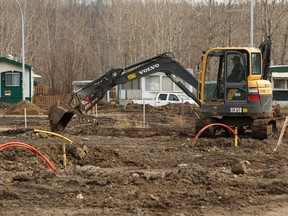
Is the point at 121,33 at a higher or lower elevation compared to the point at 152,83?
higher

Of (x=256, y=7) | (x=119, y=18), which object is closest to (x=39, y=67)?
(x=119, y=18)

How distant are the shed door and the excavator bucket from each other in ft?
94.4

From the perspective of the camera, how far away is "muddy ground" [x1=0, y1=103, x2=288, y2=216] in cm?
949

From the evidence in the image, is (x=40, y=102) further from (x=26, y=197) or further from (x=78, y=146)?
(x=26, y=197)

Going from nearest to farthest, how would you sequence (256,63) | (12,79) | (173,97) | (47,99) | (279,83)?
(256,63) → (279,83) → (173,97) → (12,79) → (47,99)

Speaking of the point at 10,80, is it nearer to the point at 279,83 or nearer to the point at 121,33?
the point at 279,83

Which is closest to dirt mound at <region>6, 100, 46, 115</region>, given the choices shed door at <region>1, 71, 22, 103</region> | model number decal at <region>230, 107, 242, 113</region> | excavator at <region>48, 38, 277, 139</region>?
shed door at <region>1, 71, 22, 103</region>

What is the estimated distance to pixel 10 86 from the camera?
165 feet

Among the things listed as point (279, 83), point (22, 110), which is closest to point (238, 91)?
point (22, 110)

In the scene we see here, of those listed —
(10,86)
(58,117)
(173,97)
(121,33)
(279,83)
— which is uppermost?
(121,33)

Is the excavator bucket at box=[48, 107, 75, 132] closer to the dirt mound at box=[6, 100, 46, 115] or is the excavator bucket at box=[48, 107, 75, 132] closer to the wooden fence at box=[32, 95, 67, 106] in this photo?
the dirt mound at box=[6, 100, 46, 115]

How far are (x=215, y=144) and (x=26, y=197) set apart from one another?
9.07 meters

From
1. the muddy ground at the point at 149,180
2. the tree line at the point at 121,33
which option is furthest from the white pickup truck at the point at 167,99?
the muddy ground at the point at 149,180

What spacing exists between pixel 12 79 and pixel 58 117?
29.3m
